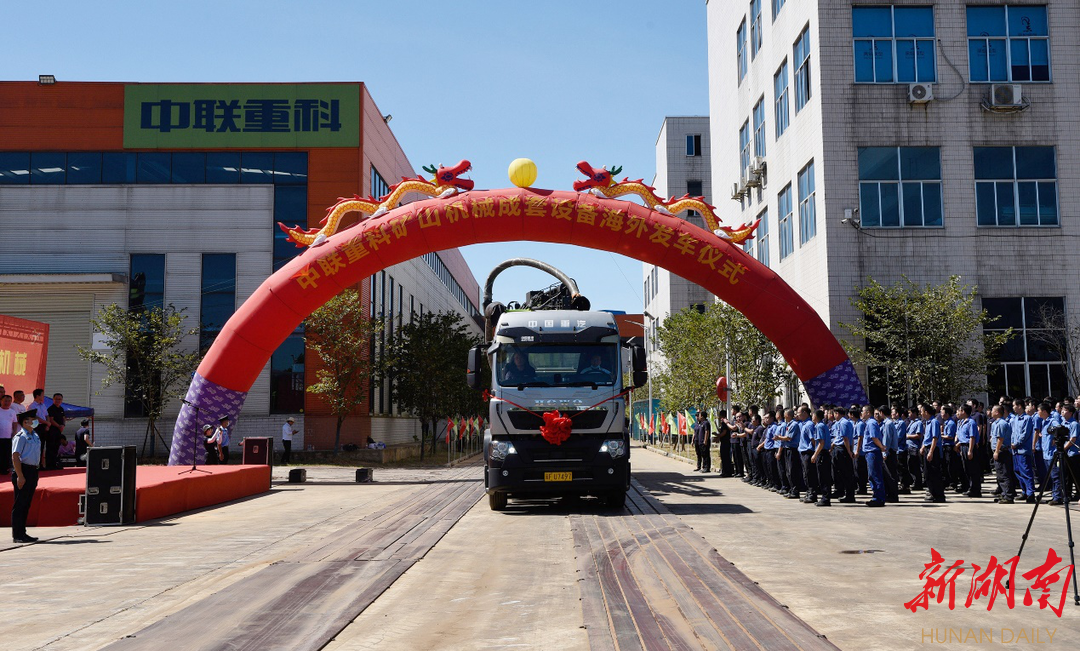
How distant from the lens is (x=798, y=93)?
2980 centimetres

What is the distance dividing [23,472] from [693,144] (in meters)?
56.9

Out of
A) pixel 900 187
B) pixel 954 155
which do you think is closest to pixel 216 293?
pixel 900 187

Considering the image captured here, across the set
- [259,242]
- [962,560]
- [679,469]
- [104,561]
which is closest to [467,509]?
[104,561]

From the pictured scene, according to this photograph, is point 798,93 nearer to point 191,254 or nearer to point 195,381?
point 195,381

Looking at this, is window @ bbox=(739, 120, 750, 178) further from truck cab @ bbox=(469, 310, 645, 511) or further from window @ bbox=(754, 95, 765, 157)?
truck cab @ bbox=(469, 310, 645, 511)

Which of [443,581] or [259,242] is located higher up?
[259,242]

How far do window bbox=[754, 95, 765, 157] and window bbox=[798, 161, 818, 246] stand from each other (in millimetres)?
6184

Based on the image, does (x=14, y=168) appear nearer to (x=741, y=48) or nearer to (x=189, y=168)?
(x=189, y=168)

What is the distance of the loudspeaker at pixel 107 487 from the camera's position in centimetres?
1386

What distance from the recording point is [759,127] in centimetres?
3600

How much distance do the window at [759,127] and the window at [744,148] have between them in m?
1.42

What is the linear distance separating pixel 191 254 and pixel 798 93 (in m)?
24.6

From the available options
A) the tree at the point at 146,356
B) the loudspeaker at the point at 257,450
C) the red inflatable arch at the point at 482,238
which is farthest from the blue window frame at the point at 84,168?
the loudspeaker at the point at 257,450

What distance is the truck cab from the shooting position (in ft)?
48.9
